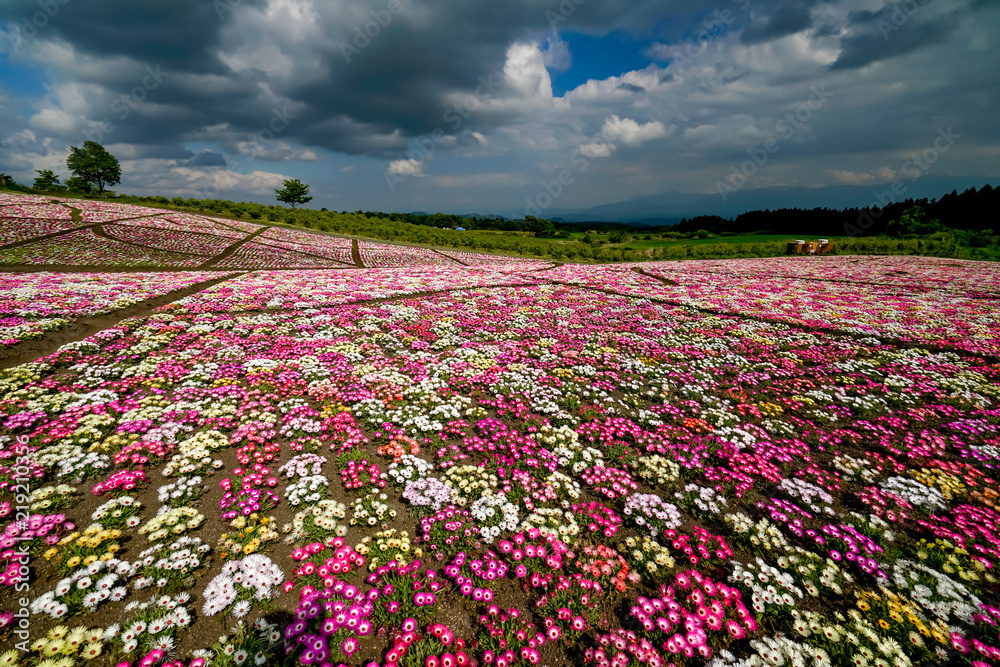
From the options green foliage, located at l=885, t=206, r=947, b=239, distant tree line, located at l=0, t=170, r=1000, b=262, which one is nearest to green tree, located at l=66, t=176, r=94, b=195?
distant tree line, located at l=0, t=170, r=1000, b=262

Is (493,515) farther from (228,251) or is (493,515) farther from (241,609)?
(228,251)

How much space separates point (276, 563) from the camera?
16.1 feet

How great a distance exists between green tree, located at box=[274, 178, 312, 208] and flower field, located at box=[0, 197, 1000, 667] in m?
130

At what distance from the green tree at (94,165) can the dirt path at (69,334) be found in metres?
131

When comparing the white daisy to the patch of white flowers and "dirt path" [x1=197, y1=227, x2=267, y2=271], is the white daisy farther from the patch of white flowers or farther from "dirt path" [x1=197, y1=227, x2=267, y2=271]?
"dirt path" [x1=197, y1=227, x2=267, y2=271]

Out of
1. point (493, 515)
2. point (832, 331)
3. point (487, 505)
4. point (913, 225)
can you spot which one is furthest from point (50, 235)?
point (913, 225)

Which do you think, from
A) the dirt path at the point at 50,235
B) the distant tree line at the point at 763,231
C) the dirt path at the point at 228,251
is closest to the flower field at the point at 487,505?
the dirt path at the point at 228,251

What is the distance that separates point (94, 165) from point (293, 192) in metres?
47.9

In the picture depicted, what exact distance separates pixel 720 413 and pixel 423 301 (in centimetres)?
1706

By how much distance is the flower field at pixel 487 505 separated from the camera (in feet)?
13.8

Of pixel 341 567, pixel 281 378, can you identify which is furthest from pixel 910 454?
pixel 281 378

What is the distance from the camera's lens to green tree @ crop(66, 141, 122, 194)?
9812 centimetres

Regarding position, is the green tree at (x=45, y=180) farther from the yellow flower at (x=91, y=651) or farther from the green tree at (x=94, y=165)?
the yellow flower at (x=91, y=651)

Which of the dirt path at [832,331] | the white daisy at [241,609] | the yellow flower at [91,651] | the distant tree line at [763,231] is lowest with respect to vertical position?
the white daisy at [241,609]
